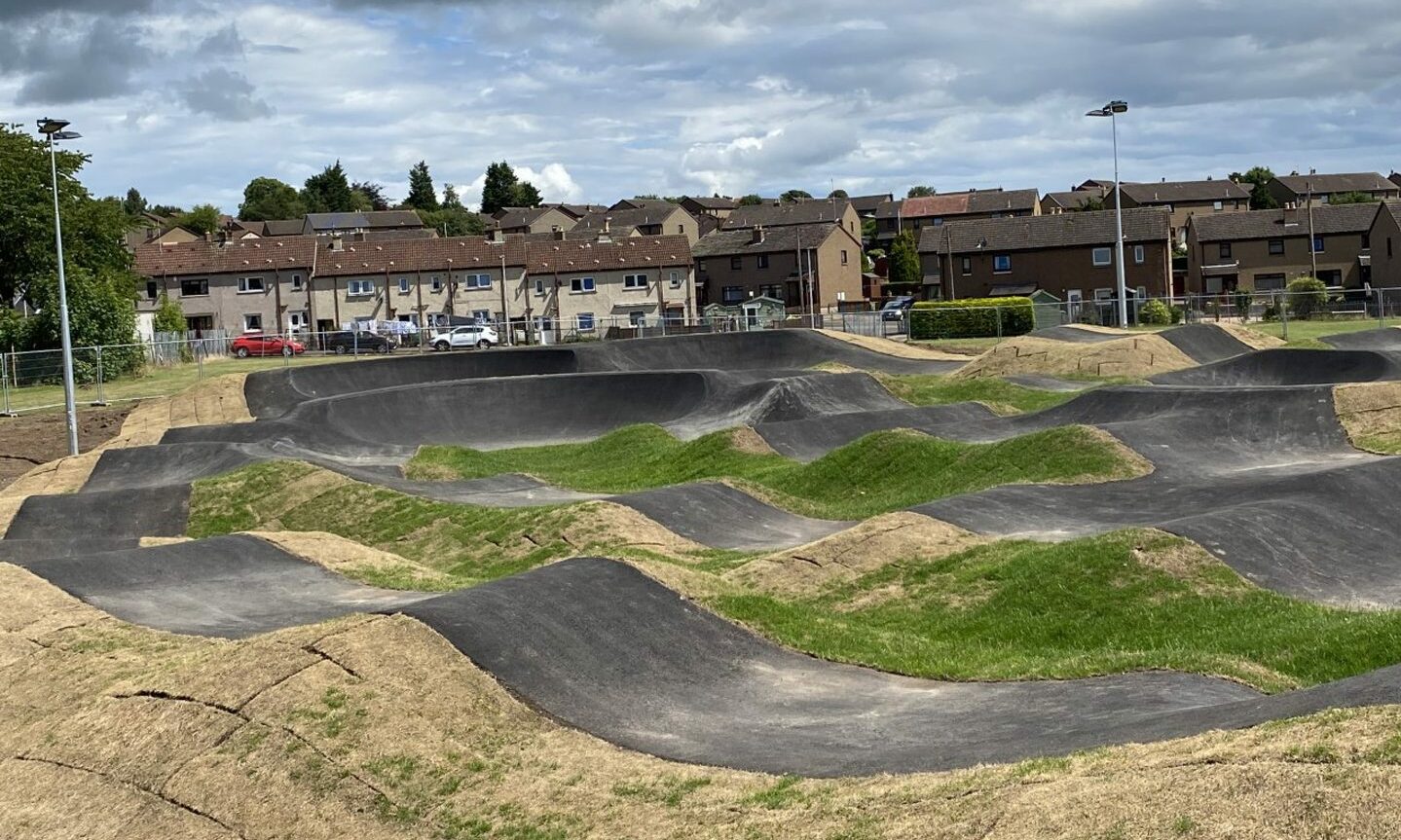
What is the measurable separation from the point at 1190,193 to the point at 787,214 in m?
44.5

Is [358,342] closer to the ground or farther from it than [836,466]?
farther from it

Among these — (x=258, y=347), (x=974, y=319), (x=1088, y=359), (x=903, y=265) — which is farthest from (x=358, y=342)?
(x=903, y=265)

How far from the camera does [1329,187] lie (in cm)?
14625

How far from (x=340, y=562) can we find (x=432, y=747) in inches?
412

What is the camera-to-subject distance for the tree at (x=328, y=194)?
178 m

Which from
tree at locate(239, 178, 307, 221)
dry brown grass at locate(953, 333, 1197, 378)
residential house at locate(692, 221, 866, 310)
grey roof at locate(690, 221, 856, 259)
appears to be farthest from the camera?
tree at locate(239, 178, 307, 221)

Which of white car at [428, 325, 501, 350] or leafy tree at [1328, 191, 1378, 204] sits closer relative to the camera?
white car at [428, 325, 501, 350]

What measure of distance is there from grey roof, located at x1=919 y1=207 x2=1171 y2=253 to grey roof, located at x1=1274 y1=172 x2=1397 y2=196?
2530 inches

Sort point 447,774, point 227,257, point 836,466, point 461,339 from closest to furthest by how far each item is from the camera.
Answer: point 447,774, point 836,466, point 461,339, point 227,257

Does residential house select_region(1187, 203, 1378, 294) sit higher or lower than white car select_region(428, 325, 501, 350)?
higher

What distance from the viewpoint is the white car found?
71.2 m

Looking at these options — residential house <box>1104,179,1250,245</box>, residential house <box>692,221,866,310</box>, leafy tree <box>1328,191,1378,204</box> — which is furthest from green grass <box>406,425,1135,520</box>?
leafy tree <box>1328,191,1378,204</box>

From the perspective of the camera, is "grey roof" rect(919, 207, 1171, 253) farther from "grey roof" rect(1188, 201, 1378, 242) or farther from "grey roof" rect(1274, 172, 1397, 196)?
"grey roof" rect(1274, 172, 1397, 196)

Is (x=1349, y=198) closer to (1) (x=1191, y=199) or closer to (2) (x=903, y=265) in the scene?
(1) (x=1191, y=199)
